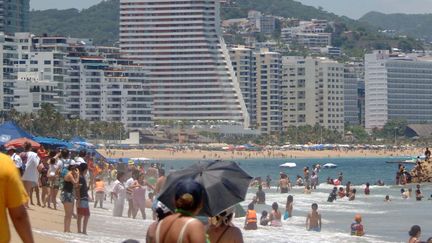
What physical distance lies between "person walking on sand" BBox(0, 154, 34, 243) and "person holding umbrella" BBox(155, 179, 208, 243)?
0.76 metres

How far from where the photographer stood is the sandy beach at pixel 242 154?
138 metres

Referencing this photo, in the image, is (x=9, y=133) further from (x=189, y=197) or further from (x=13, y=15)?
(x=13, y=15)

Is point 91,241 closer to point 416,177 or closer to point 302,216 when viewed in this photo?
point 302,216

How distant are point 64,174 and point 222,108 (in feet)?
493

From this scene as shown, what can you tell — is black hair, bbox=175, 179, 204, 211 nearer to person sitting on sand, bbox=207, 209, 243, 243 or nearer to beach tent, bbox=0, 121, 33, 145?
person sitting on sand, bbox=207, 209, 243, 243

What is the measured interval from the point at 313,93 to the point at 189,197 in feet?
609

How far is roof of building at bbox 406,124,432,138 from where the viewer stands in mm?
189375

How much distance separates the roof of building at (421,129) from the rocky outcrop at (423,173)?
133 meters

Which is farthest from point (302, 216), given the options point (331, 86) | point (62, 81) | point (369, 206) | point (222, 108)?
point (331, 86)

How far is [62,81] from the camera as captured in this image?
471 feet

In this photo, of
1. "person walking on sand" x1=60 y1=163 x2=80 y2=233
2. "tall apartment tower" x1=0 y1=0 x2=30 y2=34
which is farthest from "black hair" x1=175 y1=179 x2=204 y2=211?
"tall apartment tower" x1=0 y1=0 x2=30 y2=34

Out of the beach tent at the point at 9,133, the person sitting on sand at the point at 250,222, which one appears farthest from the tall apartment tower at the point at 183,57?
the person sitting on sand at the point at 250,222

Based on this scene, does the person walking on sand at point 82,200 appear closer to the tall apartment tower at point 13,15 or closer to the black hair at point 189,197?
the black hair at point 189,197

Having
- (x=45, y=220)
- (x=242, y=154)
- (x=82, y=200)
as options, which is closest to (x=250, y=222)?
(x=45, y=220)
